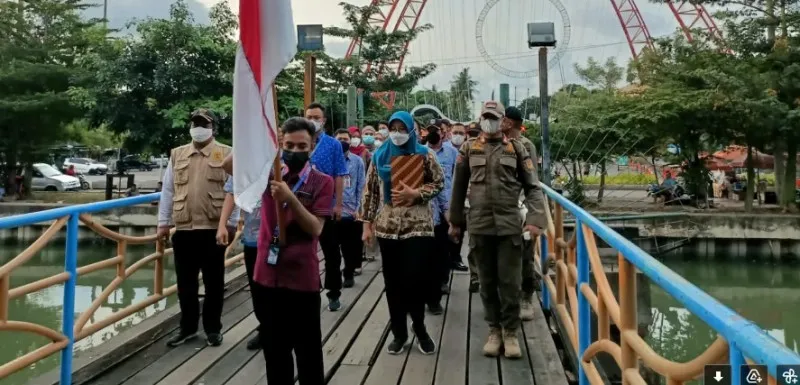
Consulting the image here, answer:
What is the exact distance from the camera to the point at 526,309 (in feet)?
15.2

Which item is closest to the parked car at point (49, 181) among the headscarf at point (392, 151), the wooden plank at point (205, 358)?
the wooden plank at point (205, 358)

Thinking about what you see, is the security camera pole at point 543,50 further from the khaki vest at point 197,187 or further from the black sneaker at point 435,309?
the khaki vest at point 197,187

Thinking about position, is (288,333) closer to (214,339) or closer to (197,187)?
(214,339)

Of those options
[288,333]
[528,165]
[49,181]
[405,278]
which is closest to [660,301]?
[528,165]

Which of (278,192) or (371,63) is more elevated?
(371,63)

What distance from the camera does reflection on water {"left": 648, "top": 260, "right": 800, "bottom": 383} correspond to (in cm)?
770

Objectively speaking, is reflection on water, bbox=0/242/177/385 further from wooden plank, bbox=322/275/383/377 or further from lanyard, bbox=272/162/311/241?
lanyard, bbox=272/162/311/241

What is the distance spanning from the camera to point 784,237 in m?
13.7

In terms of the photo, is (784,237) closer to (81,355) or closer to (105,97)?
(81,355)

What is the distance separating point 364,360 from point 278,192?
5.46 feet

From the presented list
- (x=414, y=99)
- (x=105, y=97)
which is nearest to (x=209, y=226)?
(x=105, y=97)

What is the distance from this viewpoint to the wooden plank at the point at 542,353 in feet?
11.0

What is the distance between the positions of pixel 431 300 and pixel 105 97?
13012mm

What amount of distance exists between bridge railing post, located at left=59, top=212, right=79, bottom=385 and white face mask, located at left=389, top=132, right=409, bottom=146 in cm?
174
